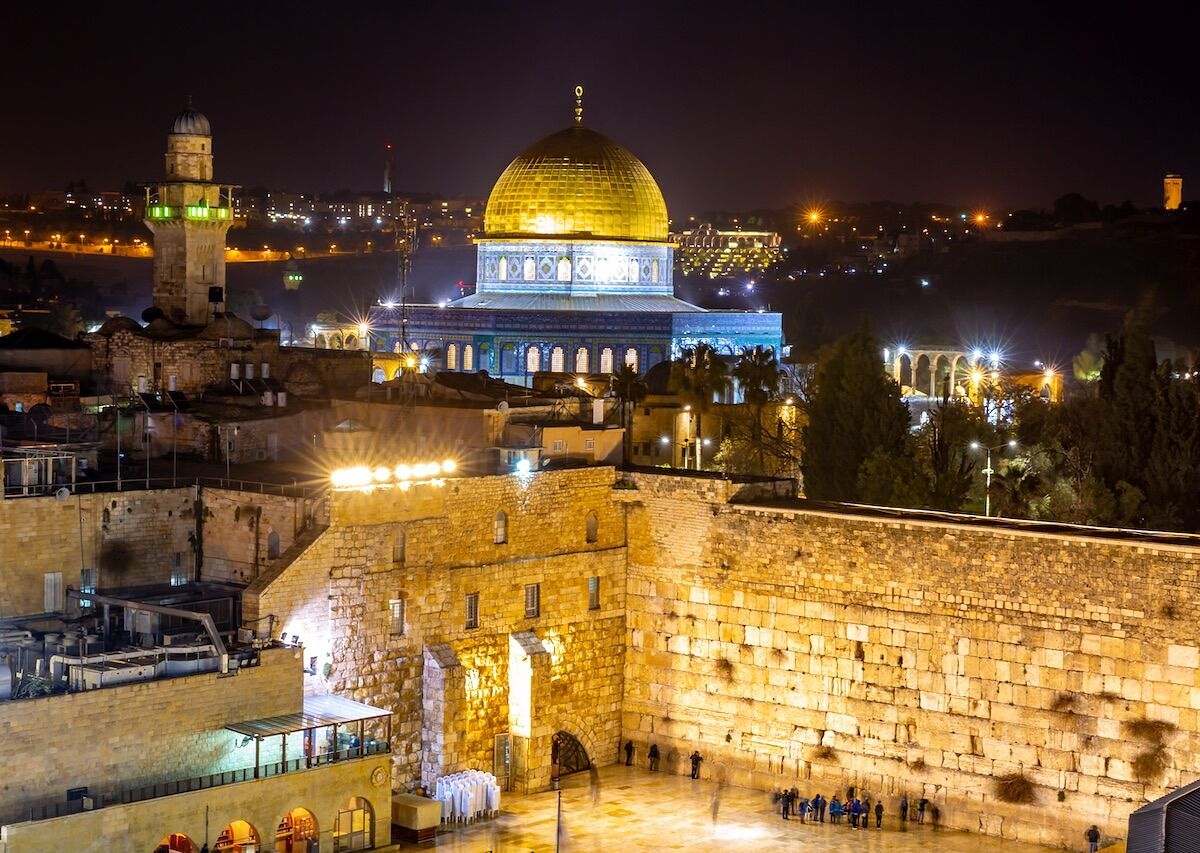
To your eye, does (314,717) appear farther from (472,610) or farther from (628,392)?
(628,392)

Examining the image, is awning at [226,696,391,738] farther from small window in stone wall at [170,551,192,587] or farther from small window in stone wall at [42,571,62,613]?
small window in stone wall at [42,571,62,613]

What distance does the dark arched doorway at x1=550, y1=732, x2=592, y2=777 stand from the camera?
1302 inches

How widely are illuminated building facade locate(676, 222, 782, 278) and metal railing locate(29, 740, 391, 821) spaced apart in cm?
10455

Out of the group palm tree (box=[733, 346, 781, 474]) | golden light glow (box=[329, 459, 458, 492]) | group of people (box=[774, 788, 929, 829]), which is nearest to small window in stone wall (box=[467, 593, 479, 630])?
golden light glow (box=[329, 459, 458, 492])

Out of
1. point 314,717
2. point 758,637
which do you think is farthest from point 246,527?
point 758,637

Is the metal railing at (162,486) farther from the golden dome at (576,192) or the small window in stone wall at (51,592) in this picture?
the golden dome at (576,192)

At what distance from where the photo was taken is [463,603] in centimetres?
3169

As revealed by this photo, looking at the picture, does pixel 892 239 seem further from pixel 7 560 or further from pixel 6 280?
pixel 7 560

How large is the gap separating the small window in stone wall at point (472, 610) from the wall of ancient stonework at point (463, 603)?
10 cm

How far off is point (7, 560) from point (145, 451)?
25.5 ft

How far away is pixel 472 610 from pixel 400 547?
1.99 metres

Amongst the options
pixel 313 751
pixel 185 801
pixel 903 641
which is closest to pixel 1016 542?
pixel 903 641

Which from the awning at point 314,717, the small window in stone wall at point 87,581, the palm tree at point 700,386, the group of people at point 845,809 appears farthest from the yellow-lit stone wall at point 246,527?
the palm tree at point 700,386

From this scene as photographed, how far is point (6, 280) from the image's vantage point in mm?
105125
